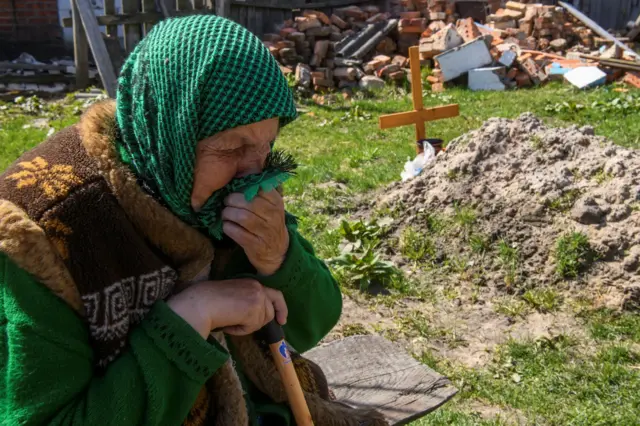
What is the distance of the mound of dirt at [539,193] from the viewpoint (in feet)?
14.9

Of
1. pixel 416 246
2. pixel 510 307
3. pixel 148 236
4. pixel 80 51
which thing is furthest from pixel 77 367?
pixel 80 51

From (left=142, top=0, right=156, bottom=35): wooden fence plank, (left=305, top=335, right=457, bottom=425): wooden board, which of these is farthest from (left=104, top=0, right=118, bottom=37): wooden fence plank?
(left=305, top=335, right=457, bottom=425): wooden board

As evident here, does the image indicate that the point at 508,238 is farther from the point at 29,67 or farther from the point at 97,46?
the point at 29,67

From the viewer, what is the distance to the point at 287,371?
1933 mm

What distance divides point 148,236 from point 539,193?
3824mm

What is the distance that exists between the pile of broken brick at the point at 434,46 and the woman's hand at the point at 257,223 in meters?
9.45

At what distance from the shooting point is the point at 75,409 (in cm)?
146

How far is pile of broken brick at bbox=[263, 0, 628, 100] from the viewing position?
1151cm

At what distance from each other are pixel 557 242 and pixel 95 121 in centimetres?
365

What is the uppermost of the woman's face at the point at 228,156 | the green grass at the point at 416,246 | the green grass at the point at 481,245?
the woman's face at the point at 228,156

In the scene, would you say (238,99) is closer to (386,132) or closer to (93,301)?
(93,301)

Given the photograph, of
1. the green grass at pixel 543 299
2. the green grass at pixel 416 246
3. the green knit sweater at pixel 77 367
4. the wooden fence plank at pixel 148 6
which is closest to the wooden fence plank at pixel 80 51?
the wooden fence plank at pixel 148 6

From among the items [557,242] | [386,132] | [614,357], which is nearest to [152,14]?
[386,132]

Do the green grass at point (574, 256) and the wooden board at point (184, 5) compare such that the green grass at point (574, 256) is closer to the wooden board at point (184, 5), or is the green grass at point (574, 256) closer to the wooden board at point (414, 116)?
the wooden board at point (414, 116)
